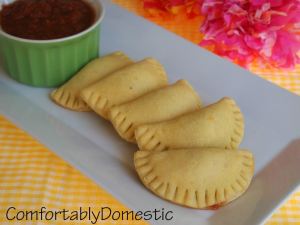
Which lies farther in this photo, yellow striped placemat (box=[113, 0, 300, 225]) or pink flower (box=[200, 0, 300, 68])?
pink flower (box=[200, 0, 300, 68])

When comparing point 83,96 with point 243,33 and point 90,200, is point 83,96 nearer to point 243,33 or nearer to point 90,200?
point 90,200

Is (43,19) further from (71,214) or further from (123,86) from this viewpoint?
(71,214)

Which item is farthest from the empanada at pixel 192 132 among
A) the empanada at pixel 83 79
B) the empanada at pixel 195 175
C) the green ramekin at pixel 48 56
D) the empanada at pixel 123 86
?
the green ramekin at pixel 48 56

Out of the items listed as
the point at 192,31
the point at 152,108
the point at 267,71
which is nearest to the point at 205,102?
the point at 152,108

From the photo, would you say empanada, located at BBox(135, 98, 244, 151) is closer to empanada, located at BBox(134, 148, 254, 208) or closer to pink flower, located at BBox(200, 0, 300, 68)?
empanada, located at BBox(134, 148, 254, 208)

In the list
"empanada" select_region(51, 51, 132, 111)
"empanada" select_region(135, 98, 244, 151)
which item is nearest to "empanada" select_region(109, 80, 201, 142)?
"empanada" select_region(135, 98, 244, 151)
